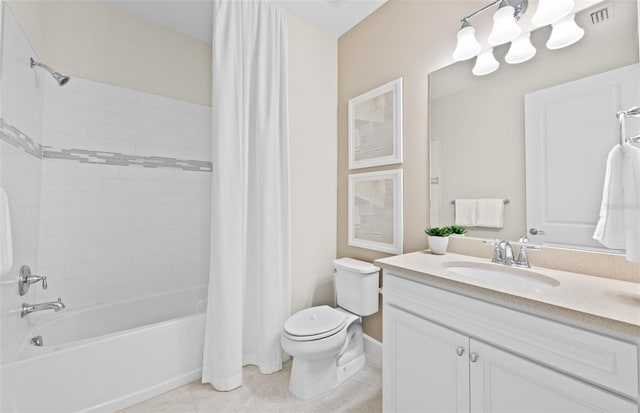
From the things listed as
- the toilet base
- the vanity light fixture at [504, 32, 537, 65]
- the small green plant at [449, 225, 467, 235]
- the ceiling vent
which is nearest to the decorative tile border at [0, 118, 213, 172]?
the toilet base

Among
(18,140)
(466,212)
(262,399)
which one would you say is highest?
(18,140)

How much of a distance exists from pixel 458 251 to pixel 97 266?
2.57m

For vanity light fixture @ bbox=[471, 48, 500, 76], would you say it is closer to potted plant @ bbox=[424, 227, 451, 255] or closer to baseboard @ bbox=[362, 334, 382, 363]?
potted plant @ bbox=[424, 227, 451, 255]

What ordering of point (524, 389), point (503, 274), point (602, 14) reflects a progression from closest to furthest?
point (524, 389)
point (602, 14)
point (503, 274)

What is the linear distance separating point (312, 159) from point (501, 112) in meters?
1.31

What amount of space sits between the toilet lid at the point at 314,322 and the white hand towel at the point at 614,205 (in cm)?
131

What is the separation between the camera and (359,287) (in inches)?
72.6

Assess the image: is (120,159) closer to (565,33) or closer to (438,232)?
(438,232)

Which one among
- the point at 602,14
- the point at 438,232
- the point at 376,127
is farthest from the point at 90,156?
the point at 602,14

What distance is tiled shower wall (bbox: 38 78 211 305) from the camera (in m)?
1.85

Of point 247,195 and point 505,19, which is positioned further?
point 247,195

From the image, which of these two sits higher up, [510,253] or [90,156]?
[90,156]

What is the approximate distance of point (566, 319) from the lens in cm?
80

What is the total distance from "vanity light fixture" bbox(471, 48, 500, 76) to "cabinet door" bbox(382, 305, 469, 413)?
1.36 m
